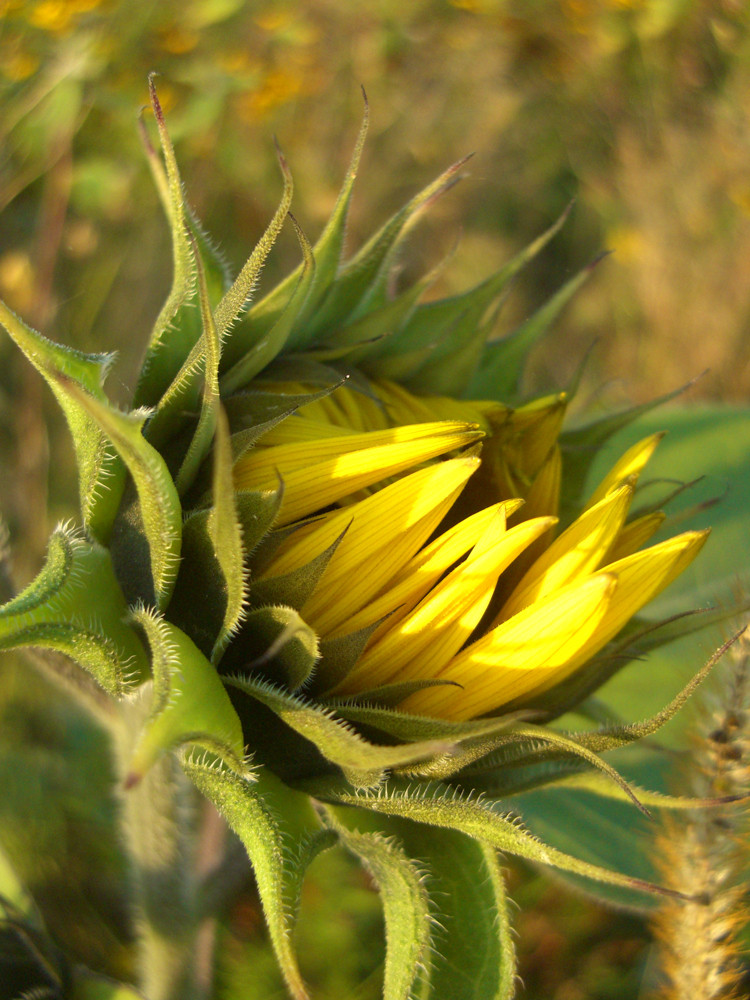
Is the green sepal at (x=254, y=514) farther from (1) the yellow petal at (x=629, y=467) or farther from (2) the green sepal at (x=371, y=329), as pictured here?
(1) the yellow petal at (x=629, y=467)

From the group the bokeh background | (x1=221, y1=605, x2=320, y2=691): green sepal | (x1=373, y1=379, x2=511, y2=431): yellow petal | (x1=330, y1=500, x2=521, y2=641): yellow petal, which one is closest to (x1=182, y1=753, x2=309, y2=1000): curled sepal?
(x1=221, y1=605, x2=320, y2=691): green sepal

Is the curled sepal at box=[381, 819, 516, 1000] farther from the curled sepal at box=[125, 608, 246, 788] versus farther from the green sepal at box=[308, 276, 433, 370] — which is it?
the green sepal at box=[308, 276, 433, 370]

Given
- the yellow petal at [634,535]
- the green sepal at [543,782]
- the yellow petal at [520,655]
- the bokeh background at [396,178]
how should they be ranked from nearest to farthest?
the yellow petal at [520,655] < the green sepal at [543,782] < the yellow petal at [634,535] < the bokeh background at [396,178]

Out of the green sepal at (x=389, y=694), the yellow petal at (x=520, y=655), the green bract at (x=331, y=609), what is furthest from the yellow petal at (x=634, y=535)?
the green sepal at (x=389, y=694)

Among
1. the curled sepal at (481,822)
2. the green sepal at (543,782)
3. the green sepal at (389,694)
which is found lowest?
the green sepal at (543,782)

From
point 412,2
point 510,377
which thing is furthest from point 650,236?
point 510,377

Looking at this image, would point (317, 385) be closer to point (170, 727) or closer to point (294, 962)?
point (170, 727)
